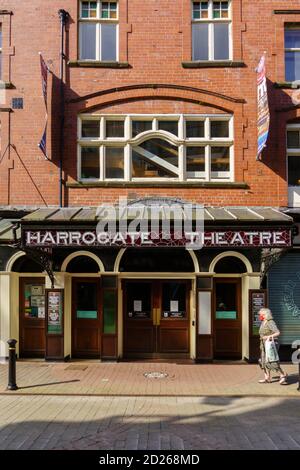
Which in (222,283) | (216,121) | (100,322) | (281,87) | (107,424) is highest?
(281,87)

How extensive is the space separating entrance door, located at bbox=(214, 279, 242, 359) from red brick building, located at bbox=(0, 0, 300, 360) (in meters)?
0.04

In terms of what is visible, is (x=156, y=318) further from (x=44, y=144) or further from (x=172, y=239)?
(x=44, y=144)

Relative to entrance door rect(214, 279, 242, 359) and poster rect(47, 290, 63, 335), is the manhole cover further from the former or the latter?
poster rect(47, 290, 63, 335)

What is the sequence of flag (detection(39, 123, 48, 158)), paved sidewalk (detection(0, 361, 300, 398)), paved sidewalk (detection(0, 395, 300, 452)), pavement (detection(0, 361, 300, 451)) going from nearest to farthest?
paved sidewalk (detection(0, 395, 300, 452)) → pavement (detection(0, 361, 300, 451)) → paved sidewalk (detection(0, 361, 300, 398)) → flag (detection(39, 123, 48, 158))

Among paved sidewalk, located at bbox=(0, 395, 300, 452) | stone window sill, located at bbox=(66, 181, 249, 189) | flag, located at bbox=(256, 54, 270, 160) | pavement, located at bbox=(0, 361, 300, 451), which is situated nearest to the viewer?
paved sidewalk, located at bbox=(0, 395, 300, 452)

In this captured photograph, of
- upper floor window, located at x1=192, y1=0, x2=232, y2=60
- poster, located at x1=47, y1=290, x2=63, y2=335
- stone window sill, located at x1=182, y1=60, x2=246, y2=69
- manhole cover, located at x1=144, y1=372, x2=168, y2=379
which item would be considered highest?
upper floor window, located at x1=192, y1=0, x2=232, y2=60

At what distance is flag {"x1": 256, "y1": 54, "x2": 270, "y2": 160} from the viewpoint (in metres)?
12.7

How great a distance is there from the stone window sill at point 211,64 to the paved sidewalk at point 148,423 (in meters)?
8.85

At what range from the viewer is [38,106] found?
13.9m

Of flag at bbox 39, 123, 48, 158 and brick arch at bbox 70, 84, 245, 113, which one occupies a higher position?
brick arch at bbox 70, 84, 245, 113

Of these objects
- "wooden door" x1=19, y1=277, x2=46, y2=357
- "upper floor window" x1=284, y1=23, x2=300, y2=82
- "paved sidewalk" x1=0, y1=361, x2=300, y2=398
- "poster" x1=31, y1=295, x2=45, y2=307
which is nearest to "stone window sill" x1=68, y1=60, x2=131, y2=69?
Result: "upper floor window" x1=284, y1=23, x2=300, y2=82

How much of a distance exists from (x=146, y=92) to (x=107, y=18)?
8.10 feet

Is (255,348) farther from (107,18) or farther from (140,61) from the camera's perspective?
(107,18)

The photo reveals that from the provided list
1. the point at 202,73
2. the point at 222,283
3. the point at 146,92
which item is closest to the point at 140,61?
the point at 146,92
